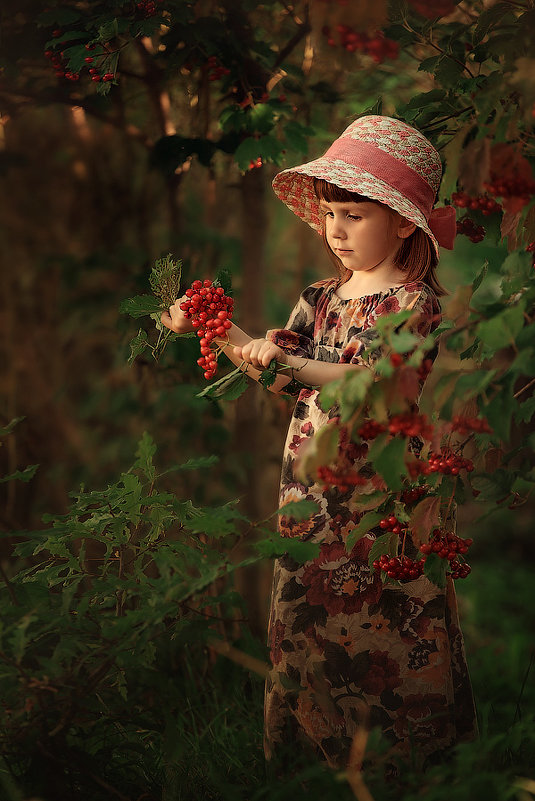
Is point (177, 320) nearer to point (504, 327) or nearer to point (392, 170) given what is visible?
point (392, 170)

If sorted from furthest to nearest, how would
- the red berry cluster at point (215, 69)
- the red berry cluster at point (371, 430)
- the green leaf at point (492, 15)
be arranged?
the red berry cluster at point (215, 69), the green leaf at point (492, 15), the red berry cluster at point (371, 430)

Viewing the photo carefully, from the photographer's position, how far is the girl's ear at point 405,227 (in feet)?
5.06

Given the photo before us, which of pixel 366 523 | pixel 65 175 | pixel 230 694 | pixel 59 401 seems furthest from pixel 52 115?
pixel 366 523

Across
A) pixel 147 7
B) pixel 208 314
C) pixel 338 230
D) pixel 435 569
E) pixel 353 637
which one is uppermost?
pixel 147 7

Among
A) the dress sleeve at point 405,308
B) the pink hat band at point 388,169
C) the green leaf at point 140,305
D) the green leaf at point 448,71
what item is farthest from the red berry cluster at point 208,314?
the green leaf at point 448,71

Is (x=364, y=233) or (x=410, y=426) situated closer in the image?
(x=410, y=426)

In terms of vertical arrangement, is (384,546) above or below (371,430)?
below

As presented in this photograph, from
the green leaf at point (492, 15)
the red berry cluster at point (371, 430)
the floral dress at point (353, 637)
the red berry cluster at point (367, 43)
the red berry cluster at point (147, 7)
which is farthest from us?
the red berry cluster at point (367, 43)

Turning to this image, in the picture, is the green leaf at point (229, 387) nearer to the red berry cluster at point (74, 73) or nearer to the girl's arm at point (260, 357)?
the girl's arm at point (260, 357)

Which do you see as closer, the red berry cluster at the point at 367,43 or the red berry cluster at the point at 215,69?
the red berry cluster at the point at 367,43

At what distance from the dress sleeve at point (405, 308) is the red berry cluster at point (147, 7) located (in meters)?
0.76

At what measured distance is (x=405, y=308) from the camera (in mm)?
1485

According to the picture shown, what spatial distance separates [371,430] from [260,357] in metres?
0.24

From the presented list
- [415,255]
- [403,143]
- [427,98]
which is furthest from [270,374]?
[427,98]
